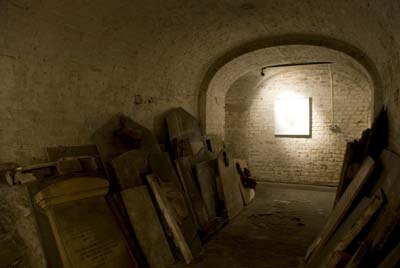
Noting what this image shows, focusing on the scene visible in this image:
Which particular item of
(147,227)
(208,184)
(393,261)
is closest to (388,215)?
(393,261)

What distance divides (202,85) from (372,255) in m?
4.60

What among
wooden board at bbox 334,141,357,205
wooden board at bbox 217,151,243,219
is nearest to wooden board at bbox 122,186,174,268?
wooden board at bbox 217,151,243,219

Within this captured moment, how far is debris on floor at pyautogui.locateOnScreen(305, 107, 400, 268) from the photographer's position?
6.97 ft

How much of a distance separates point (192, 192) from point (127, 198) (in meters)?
1.41

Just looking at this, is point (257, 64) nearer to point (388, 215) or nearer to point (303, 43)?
point (303, 43)

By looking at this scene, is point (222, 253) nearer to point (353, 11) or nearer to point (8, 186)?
point (8, 186)

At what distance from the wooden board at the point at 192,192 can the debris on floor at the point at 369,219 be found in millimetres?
1573

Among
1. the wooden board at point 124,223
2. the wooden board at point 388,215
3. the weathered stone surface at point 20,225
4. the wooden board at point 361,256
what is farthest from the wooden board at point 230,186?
the weathered stone surface at point 20,225

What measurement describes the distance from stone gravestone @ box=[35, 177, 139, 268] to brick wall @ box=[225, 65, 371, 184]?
644 centimetres

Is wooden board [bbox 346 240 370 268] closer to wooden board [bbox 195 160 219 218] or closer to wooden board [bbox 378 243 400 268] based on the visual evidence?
wooden board [bbox 378 243 400 268]

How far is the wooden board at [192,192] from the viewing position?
4469 millimetres

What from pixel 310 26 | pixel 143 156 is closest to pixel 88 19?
pixel 143 156

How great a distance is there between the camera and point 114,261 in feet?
9.20

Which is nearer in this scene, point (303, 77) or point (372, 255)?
point (372, 255)
